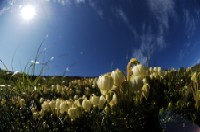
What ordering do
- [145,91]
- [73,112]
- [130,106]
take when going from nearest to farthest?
1. [130,106]
2. [145,91]
3. [73,112]

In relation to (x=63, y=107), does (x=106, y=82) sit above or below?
above

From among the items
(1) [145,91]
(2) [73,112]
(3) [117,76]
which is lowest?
(2) [73,112]

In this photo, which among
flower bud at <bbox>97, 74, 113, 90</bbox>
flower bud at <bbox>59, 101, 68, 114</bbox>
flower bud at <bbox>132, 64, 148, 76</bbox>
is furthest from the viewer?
flower bud at <bbox>59, 101, 68, 114</bbox>

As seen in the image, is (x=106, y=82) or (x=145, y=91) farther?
(x=145, y=91)

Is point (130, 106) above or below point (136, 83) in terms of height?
Answer: below

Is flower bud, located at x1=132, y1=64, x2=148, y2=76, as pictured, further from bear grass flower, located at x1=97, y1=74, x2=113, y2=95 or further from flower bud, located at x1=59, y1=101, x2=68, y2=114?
flower bud, located at x1=59, y1=101, x2=68, y2=114

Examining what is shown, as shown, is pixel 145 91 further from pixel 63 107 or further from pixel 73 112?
pixel 63 107

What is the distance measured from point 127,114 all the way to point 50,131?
124cm

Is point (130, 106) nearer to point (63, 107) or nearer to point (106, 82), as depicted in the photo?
point (106, 82)

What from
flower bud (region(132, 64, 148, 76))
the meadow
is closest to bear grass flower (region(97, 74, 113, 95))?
the meadow

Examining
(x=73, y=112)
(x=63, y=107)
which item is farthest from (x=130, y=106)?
(x=63, y=107)

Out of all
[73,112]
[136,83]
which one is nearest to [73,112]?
[73,112]

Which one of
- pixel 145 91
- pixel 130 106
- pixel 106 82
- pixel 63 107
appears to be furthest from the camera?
pixel 63 107

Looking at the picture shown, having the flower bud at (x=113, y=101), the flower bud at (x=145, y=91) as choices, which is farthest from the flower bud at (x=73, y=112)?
the flower bud at (x=145, y=91)
